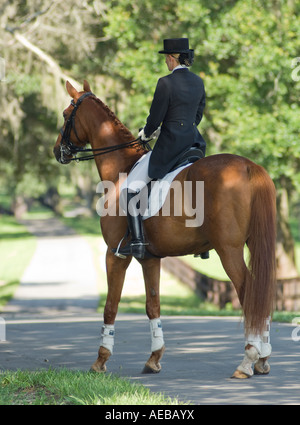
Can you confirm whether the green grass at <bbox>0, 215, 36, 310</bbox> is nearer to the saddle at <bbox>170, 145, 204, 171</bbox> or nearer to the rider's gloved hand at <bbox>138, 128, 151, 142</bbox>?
the rider's gloved hand at <bbox>138, 128, 151, 142</bbox>

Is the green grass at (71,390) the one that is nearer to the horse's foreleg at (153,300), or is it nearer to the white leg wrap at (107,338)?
the white leg wrap at (107,338)

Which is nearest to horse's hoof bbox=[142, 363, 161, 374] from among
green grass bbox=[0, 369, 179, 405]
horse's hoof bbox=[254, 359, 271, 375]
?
green grass bbox=[0, 369, 179, 405]

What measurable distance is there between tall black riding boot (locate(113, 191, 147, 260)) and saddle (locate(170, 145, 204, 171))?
54cm

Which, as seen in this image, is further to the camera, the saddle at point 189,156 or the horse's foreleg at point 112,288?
the horse's foreleg at point 112,288

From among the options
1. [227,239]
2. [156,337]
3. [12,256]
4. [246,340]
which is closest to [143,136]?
[227,239]

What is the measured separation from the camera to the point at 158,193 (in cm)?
784

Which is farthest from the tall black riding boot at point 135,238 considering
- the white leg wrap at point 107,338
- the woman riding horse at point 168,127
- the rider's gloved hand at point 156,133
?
the white leg wrap at point 107,338

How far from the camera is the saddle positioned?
8.00 metres

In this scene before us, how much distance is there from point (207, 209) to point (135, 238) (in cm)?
83

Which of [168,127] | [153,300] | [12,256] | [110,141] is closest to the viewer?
[168,127]

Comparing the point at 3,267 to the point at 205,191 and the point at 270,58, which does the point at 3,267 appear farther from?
the point at 205,191

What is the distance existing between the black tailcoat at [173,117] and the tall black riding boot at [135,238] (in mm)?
442

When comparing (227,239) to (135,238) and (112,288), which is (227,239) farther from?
(112,288)

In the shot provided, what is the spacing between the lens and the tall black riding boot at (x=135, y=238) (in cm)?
783
